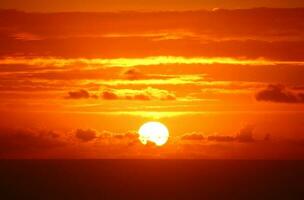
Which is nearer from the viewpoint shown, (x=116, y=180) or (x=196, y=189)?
(x=196, y=189)

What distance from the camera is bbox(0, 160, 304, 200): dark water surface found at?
48031mm

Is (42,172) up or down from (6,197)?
up

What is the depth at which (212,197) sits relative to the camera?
47.8m

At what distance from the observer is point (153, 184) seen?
57062 mm

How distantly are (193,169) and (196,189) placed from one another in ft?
76.7

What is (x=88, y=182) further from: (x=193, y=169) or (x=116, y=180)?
(x=193, y=169)

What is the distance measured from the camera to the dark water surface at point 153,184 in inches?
1891

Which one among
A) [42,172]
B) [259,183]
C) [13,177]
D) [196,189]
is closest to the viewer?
[196,189]

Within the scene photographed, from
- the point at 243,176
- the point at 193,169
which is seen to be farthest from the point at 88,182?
the point at 193,169

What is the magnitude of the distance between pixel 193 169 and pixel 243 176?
11353 millimetres

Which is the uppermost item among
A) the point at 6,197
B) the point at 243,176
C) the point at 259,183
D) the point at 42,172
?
the point at 42,172

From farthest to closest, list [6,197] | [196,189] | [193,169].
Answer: [193,169]
[196,189]
[6,197]

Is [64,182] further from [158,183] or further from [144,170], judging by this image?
[144,170]

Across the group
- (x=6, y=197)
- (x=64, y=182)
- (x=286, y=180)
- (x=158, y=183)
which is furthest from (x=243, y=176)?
(x=6, y=197)
